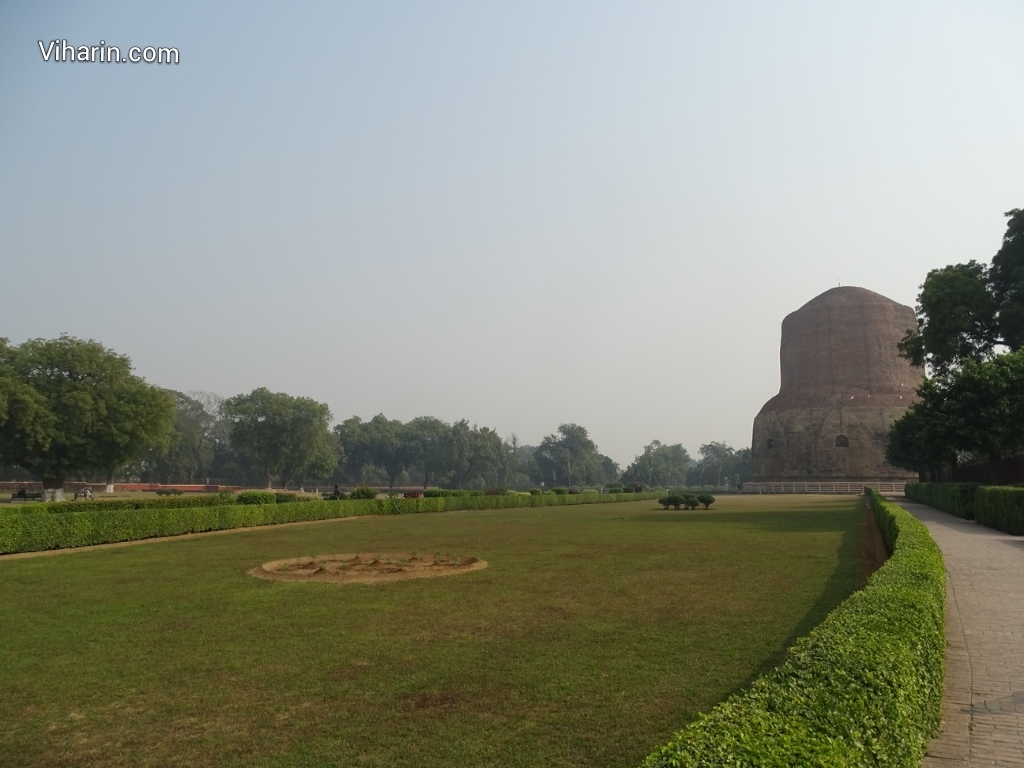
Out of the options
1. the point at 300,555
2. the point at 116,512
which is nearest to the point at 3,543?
the point at 116,512

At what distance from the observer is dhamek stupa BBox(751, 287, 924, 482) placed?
60.8 meters

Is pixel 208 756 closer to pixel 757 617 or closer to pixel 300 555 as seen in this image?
pixel 757 617

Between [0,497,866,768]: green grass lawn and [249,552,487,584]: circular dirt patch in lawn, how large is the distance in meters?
0.55

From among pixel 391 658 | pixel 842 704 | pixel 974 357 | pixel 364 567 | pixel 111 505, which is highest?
pixel 974 357

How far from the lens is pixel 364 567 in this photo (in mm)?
12391

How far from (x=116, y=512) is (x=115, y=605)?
10.9 meters

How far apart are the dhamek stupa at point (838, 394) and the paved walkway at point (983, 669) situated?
54157mm

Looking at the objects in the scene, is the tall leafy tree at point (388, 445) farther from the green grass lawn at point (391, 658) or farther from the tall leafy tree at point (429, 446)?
the green grass lawn at point (391, 658)

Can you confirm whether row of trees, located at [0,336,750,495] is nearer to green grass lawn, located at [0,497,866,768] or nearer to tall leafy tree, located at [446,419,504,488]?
tall leafy tree, located at [446,419,504,488]

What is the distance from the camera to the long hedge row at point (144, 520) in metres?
15.9

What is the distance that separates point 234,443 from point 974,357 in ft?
192

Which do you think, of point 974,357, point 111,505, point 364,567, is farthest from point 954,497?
point 111,505

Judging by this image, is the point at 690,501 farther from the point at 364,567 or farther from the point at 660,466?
the point at 660,466

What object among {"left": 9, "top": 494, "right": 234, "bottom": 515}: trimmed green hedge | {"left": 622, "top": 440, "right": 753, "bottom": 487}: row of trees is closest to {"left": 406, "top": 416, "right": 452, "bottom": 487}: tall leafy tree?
{"left": 622, "top": 440, "right": 753, "bottom": 487}: row of trees
